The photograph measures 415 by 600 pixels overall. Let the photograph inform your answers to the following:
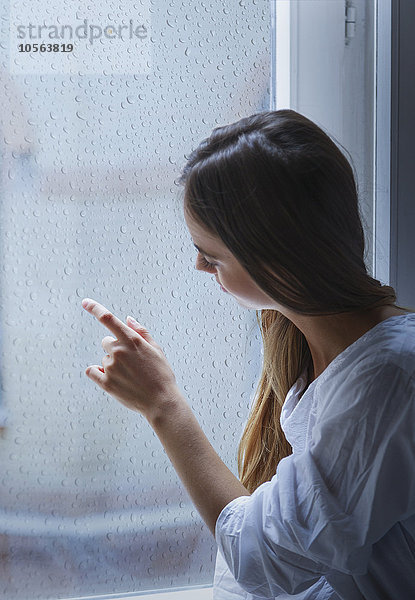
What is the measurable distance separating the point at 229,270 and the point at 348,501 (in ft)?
1.01

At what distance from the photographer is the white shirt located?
0.71 meters

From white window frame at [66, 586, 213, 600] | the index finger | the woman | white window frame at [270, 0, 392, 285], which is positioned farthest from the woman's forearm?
white window frame at [270, 0, 392, 285]

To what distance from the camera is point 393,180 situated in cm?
102

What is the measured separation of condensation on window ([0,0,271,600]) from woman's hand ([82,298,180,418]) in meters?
0.08

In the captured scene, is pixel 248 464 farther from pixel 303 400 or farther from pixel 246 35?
pixel 246 35

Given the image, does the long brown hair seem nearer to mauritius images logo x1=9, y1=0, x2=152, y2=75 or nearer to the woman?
the woman

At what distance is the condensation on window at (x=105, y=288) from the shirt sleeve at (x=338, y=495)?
0.28 metres

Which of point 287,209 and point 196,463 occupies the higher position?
point 287,209

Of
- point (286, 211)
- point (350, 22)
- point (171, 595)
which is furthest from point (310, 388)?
point (350, 22)

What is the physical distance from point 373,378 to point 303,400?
0.16 m

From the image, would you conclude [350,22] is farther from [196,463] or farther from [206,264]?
[196,463]

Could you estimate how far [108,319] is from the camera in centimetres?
88

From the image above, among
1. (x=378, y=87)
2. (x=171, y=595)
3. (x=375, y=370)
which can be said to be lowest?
(x=171, y=595)

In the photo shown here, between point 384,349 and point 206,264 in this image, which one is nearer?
point 384,349
